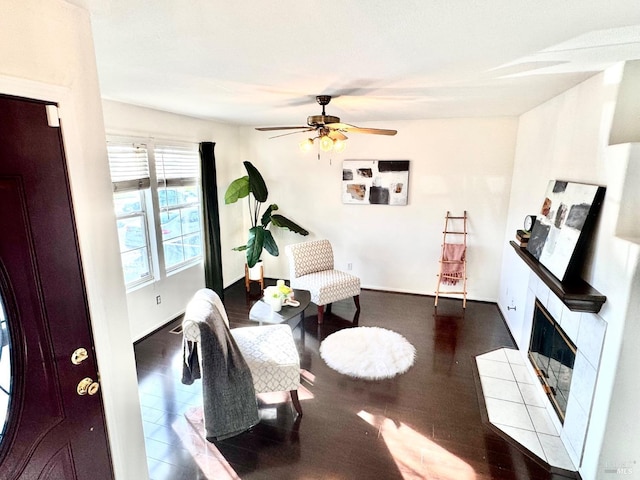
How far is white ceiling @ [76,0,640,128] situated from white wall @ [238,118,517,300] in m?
1.41

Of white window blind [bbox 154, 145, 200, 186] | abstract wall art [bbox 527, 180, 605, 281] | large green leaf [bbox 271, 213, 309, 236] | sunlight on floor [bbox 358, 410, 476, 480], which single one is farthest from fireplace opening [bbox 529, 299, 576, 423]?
white window blind [bbox 154, 145, 200, 186]

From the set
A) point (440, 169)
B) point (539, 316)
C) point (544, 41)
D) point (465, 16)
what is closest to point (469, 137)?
point (440, 169)

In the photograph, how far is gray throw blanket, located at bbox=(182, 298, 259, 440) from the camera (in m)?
2.19

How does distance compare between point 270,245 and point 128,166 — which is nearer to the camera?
point 128,166

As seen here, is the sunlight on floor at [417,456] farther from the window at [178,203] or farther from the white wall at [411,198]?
the window at [178,203]

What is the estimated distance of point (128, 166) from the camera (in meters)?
3.48

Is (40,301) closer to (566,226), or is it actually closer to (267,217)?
(566,226)

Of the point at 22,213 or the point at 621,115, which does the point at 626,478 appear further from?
the point at 22,213

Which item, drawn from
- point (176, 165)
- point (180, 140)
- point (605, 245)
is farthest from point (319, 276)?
point (605, 245)

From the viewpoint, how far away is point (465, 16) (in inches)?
54.7

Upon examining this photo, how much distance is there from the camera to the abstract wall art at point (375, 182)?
4.76 m

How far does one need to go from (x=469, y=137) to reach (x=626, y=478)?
12.0 feet

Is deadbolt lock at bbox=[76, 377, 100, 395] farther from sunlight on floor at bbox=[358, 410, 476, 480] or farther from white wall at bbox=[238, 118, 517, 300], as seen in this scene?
white wall at bbox=[238, 118, 517, 300]

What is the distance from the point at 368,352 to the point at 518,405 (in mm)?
1333
